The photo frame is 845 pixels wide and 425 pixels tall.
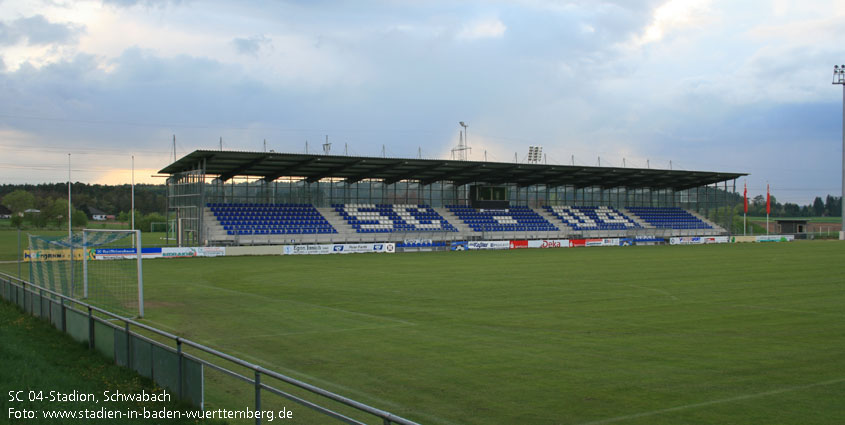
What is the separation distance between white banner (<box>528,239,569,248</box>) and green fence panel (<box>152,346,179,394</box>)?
5539 centimetres

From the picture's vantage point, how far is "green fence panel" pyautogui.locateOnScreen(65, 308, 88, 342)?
12.2 metres

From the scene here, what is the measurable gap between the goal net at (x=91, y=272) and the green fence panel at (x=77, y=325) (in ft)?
14.6

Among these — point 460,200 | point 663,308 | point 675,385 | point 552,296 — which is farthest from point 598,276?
point 460,200

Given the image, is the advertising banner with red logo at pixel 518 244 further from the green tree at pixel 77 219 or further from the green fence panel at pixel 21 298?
the green tree at pixel 77 219

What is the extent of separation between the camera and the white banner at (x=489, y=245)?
59.1 meters

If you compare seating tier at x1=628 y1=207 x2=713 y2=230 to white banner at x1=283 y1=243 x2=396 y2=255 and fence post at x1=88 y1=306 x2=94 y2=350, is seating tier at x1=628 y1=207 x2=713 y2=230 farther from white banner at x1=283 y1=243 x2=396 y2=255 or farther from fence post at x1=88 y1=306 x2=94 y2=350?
fence post at x1=88 y1=306 x2=94 y2=350

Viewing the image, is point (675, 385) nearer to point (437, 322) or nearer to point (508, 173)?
point (437, 322)

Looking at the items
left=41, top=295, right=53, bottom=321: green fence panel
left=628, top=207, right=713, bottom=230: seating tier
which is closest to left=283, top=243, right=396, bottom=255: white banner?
left=41, top=295, right=53, bottom=321: green fence panel

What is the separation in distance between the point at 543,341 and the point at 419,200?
5359cm

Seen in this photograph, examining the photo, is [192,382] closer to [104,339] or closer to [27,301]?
[104,339]

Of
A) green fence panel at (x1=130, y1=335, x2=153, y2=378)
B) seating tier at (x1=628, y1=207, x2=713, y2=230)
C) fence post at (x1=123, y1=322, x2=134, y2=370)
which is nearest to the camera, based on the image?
green fence panel at (x1=130, y1=335, x2=153, y2=378)

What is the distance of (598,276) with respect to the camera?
30391 millimetres

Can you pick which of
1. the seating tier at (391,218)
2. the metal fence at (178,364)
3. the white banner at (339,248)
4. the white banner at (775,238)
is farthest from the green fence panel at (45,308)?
the white banner at (775,238)

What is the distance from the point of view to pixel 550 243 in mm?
63781
